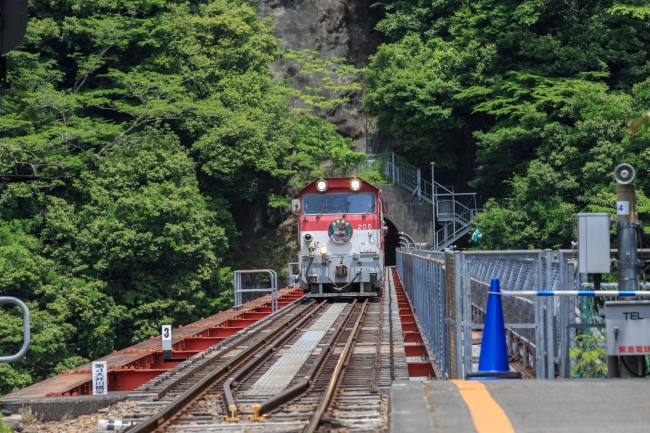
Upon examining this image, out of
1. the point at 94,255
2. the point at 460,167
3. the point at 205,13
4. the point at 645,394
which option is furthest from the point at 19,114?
the point at 645,394

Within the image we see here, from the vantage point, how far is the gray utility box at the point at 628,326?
5.72m

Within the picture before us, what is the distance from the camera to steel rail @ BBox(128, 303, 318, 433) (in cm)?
712

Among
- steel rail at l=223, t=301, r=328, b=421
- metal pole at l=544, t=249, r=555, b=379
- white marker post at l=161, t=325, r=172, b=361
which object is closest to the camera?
metal pole at l=544, t=249, r=555, b=379

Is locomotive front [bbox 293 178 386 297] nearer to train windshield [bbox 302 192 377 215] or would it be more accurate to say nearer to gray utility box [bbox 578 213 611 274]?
train windshield [bbox 302 192 377 215]

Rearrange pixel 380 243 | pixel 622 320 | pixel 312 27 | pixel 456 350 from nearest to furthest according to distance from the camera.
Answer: pixel 622 320 → pixel 456 350 → pixel 380 243 → pixel 312 27

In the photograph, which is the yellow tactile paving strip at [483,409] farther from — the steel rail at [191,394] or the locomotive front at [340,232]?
the locomotive front at [340,232]

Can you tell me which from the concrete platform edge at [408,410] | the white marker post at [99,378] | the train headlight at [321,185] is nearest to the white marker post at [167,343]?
the white marker post at [99,378]

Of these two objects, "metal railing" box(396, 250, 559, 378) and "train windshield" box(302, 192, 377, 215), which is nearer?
"metal railing" box(396, 250, 559, 378)

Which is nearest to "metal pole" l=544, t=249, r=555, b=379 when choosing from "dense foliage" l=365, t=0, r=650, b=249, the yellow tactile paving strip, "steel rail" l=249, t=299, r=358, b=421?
the yellow tactile paving strip

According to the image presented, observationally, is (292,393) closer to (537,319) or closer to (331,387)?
(331,387)

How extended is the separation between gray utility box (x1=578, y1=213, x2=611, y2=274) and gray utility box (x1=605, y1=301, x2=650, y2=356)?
17.3 inches

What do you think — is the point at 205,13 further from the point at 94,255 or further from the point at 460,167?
the point at 94,255

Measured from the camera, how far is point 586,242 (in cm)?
617

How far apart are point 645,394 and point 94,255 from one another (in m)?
26.6
